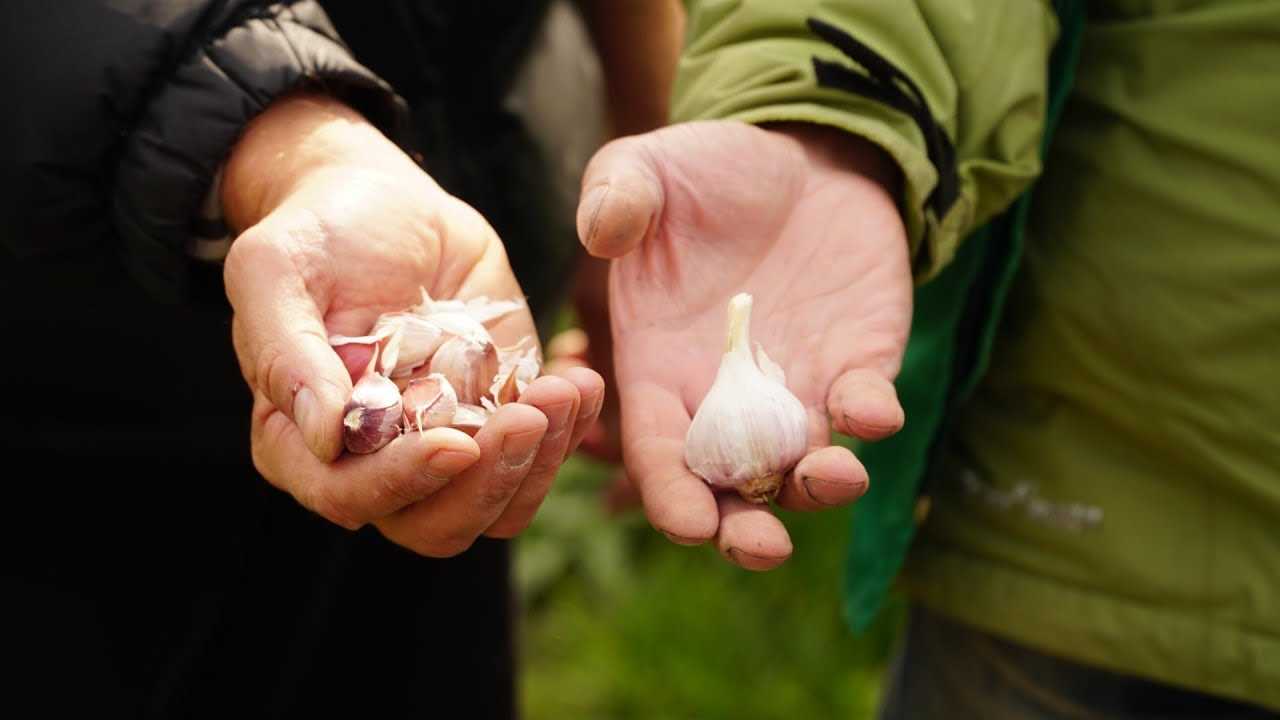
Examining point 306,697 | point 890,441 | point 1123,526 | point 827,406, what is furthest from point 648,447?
point 306,697

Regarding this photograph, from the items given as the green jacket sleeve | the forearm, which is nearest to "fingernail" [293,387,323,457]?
the green jacket sleeve

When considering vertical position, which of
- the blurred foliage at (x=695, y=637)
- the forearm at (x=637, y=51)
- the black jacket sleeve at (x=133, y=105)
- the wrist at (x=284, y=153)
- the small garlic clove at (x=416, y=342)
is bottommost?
the blurred foliage at (x=695, y=637)

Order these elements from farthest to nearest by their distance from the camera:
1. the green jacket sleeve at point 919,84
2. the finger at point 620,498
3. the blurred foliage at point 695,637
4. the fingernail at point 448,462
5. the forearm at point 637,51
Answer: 1. the blurred foliage at point 695,637
2. the finger at point 620,498
3. the forearm at point 637,51
4. the green jacket sleeve at point 919,84
5. the fingernail at point 448,462

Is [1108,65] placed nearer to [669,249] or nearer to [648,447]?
[669,249]

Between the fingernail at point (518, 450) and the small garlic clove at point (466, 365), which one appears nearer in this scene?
the fingernail at point (518, 450)

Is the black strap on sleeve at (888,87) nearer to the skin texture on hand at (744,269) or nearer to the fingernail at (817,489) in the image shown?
the skin texture on hand at (744,269)

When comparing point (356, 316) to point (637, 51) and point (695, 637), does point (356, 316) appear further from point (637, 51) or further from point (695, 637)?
point (695, 637)

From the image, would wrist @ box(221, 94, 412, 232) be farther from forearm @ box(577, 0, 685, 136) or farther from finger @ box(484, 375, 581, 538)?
forearm @ box(577, 0, 685, 136)

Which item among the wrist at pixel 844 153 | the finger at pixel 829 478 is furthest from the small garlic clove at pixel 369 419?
the wrist at pixel 844 153
